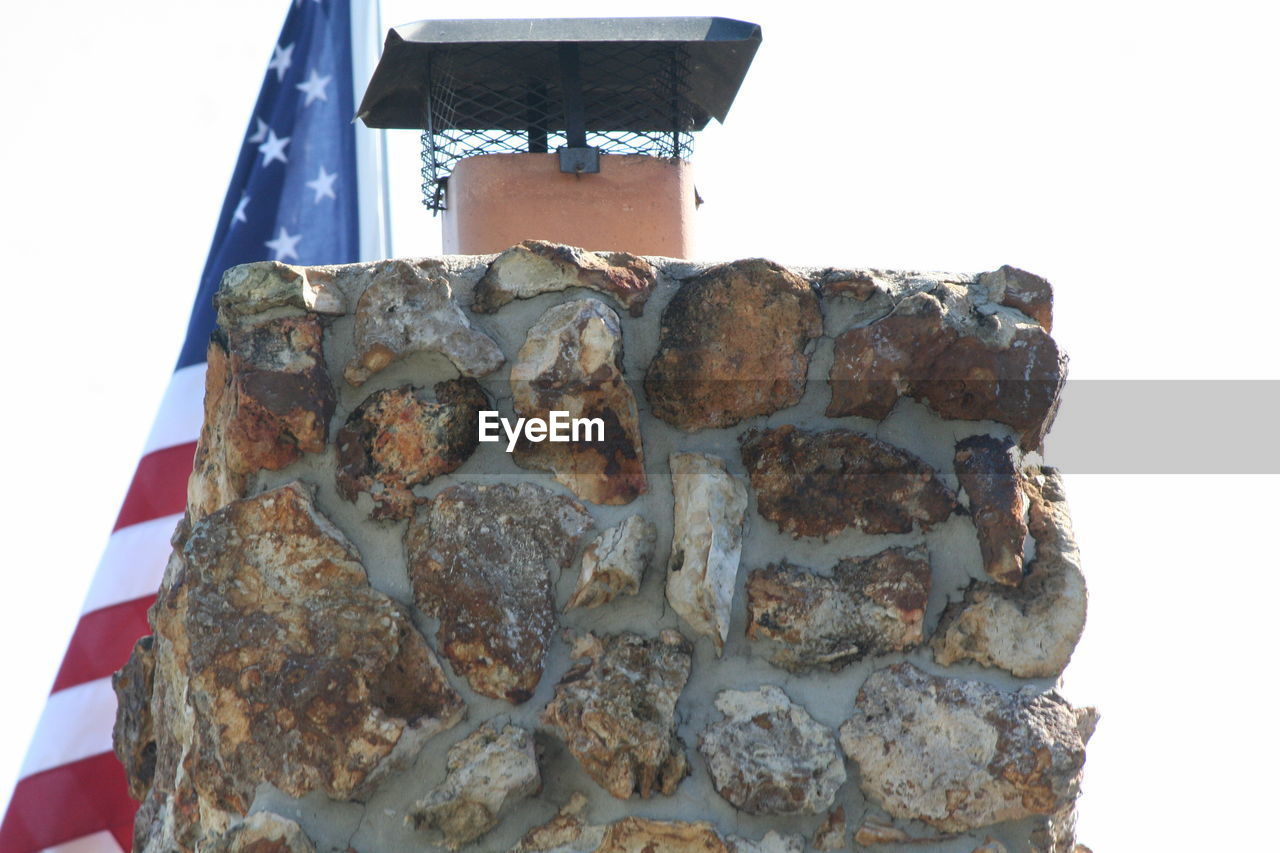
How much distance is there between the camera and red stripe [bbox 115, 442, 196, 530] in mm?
4246

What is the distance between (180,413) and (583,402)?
2.76 metres

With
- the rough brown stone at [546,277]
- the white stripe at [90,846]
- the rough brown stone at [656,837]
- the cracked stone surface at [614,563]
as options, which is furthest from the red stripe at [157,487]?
the rough brown stone at [656,837]

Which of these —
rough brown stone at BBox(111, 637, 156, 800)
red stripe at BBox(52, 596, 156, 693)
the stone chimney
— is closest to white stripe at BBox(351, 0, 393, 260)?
red stripe at BBox(52, 596, 156, 693)

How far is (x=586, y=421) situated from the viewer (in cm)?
199

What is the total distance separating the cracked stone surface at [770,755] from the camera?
73.9 inches

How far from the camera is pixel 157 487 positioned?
4270 millimetres

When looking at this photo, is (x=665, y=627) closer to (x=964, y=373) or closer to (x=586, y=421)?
(x=586, y=421)

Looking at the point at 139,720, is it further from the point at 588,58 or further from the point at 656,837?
the point at 588,58

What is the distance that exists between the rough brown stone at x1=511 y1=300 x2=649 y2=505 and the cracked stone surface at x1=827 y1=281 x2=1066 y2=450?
31cm

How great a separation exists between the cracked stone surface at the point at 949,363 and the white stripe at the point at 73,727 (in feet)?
9.13

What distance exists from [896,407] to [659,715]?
578 millimetres

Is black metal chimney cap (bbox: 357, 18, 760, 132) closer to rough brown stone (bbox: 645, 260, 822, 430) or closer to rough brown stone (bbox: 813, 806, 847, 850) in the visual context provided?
rough brown stone (bbox: 645, 260, 822, 430)

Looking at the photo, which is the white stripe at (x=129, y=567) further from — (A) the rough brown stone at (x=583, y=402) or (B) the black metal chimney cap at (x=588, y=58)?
(A) the rough brown stone at (x=583, y=402)

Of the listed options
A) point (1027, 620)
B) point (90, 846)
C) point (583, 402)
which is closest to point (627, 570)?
point (583, 402)
